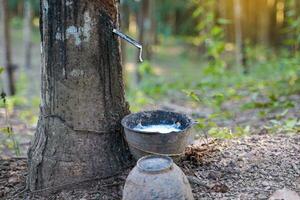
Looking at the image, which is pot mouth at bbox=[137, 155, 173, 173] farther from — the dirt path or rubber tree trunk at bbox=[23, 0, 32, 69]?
rubber tree trunk at bbox=[23, 0, 32, 69]

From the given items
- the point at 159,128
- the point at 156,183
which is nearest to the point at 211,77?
the point at 159,128

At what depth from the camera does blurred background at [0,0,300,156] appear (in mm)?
5592

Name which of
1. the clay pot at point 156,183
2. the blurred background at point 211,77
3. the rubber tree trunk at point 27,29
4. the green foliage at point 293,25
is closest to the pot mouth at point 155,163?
the clay pot at point 156,183

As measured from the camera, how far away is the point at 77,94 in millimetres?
3133

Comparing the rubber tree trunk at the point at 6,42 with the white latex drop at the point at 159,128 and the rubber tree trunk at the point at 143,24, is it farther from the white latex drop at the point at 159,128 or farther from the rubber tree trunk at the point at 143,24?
the white latex drop at the point at 159,128

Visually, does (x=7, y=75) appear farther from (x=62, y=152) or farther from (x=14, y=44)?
(x=14, y=44)

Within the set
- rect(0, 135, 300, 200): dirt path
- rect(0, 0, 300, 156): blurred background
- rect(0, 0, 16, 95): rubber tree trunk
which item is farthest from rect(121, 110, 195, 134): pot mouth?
rect(0, 0, 16, 95): rubber tree trunk

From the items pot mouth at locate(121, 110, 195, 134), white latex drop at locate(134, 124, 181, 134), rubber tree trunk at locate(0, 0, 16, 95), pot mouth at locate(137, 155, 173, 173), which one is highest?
rubber tree trunk at locate(0, 0, 16, 95)

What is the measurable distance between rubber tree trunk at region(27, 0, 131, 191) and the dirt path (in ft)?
0.43

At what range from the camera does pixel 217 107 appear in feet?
22.1

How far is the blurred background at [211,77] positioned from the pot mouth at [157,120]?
0.55m

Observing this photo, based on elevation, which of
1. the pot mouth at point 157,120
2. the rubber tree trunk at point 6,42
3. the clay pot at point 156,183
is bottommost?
the clay pot at point 156,183

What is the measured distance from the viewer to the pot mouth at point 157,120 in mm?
3217

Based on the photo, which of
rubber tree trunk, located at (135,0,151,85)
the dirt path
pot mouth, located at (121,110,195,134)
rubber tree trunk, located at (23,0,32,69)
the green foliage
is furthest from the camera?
rubber tree trunk, located at (23,0,32,69)
